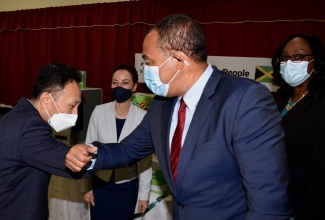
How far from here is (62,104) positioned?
1517 millimetres

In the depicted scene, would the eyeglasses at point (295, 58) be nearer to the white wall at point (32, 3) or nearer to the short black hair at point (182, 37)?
the short black hair at point (182, 37)

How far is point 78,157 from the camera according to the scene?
130cm

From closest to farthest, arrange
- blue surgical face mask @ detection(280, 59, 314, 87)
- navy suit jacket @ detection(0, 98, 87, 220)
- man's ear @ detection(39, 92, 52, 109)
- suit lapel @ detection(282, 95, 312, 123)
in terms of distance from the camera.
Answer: navy suit jacket @ detection(0, 98, 87, 220), man's ear @ detection(39, 92, 52, 109), suit lapel @ detection(282, 95, 312, 123), blue surgical face mask @ detection(280, 59, 314, 87)

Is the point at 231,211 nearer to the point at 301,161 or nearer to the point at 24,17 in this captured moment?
the point at 301,161

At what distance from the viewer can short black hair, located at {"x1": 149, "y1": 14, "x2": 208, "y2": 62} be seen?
116 cm

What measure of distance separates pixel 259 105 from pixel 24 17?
519 cm

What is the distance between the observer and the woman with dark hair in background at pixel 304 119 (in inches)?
61.0

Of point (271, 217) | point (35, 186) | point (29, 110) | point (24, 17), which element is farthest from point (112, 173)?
point (24, 17)

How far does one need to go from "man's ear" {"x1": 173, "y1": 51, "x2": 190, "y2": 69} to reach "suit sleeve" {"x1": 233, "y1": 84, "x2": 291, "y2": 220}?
1.10 ft

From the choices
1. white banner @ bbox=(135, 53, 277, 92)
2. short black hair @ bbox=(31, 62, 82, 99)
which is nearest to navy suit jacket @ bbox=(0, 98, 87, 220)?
short black hair @ bbox=(31, 62, 82, 99)

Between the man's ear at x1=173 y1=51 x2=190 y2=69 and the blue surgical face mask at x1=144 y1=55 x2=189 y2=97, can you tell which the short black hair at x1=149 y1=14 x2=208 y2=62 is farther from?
the blue surgical face mask at x1=144 y1=55 x2=189 y2=97

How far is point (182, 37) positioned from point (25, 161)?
937 mm

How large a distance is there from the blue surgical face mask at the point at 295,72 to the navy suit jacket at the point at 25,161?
60.3 inches

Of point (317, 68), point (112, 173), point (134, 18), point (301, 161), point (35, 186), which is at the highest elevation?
point (134, 18)
